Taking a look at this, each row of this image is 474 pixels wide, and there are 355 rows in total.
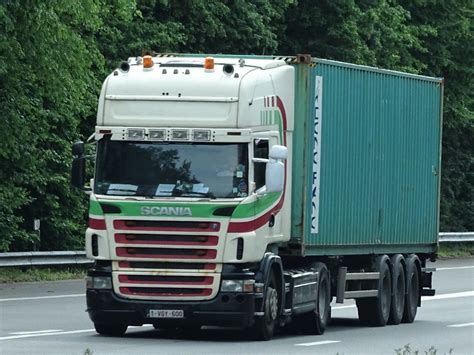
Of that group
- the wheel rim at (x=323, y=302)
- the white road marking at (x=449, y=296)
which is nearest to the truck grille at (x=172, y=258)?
the wheel rim at (x=323, y=302)

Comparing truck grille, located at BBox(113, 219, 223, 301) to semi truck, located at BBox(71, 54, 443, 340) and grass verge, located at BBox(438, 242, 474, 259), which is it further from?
grass verge, located at BBox(438, 242, 474, 259)

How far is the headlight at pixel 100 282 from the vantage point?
19.1 m

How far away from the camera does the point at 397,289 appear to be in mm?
24422

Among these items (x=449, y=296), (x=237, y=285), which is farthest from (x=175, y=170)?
(x=449, y=296)

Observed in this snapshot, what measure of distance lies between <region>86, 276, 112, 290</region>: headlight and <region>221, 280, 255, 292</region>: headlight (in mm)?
1313

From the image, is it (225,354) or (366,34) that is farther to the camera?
(366,34)

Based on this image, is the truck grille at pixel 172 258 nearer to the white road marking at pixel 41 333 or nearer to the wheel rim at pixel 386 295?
the white road marking at pixel 41 333

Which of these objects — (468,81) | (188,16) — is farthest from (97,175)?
(468,81)

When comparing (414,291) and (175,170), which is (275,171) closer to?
(175,170)

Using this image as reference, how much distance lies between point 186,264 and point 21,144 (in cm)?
1422

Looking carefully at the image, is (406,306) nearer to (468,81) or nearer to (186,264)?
(186,264)

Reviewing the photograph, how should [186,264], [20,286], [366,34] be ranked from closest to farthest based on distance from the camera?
[186,264] < [20,286] < [366,34]

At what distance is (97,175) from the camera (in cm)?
1927

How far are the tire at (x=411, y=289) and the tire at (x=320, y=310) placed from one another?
3235mm
